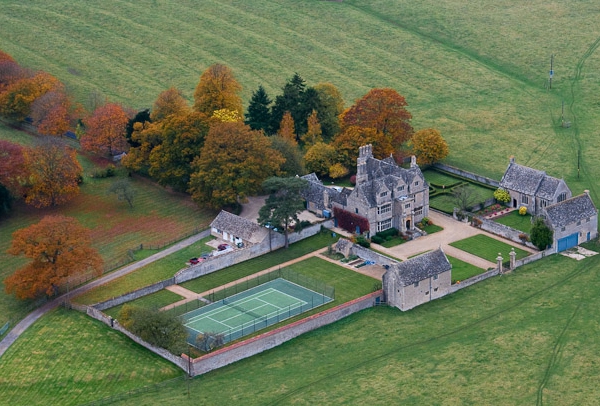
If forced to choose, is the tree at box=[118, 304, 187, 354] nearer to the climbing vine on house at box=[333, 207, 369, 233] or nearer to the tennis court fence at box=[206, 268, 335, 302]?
the tennis court fence at box=[206, 268, 335, 302]

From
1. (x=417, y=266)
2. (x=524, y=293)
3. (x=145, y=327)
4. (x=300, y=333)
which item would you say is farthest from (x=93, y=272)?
(x=524, y=293)

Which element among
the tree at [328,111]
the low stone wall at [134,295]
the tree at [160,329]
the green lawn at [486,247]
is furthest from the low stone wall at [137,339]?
the tree at [328,111]

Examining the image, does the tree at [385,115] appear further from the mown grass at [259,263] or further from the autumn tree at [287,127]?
the mown grass at [259,263]

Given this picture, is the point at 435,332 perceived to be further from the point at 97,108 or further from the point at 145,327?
the point at 97,108

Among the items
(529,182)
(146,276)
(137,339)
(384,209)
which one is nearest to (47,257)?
(146,276)

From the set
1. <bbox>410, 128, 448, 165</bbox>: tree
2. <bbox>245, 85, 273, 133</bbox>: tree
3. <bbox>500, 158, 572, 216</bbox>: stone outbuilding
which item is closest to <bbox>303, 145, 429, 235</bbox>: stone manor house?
<bbox>500, 158, 572, 216</bbox>: stone outbuilding
